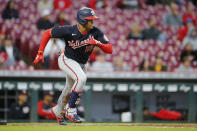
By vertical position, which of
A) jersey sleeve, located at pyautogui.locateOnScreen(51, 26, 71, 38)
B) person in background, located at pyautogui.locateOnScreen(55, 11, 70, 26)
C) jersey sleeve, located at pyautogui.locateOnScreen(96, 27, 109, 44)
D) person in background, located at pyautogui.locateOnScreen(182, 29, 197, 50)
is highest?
jersey sleeve, located at pyautogui.locateOnScreen(51, 26, 71, 38)

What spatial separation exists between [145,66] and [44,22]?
10.3 feet

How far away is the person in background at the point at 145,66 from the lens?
11984 millimetres

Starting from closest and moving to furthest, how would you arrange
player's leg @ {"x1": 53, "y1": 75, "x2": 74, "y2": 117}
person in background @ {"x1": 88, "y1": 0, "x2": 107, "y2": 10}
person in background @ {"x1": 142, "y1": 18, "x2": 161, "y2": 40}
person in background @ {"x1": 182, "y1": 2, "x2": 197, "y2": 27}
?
player's leg @ {"x1": 53, "y1": 75, "x2": 74, "y2": 117}
person in background @ {"x1": 142, "y1": 18, "x2": 161, "y2": 40}
person in background @ {"x1": 182, "y1": 2, "x2": 197, "y2": 27}
person in background @ {"x1": 88, "y1": 0, "x2": 107, "y2": 10}

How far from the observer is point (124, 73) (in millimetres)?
11828

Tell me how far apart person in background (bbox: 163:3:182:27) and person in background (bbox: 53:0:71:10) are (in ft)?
9.60

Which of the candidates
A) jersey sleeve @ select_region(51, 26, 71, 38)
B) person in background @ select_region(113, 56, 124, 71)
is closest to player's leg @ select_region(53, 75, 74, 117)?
jersey sleeve @ select_region(51, 26, 71, 38)

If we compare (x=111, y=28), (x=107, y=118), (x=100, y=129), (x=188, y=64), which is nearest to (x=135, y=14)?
(x=111, y=28)

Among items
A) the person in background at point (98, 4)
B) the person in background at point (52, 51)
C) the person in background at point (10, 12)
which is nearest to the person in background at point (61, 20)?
the person in background at point (52, 51)

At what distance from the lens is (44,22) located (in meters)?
13.3

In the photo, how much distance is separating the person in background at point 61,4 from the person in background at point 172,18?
115 inches

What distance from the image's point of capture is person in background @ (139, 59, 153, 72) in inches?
472

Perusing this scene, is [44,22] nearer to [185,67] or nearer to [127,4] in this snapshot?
[127,4]

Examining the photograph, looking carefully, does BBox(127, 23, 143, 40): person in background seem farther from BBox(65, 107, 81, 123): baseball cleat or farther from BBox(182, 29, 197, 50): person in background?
BBox(65, 107, 81, 123): baseball cleat

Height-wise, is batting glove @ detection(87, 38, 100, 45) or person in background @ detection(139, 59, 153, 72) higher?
batting glove @ detection(87, 38, 100, 45)
